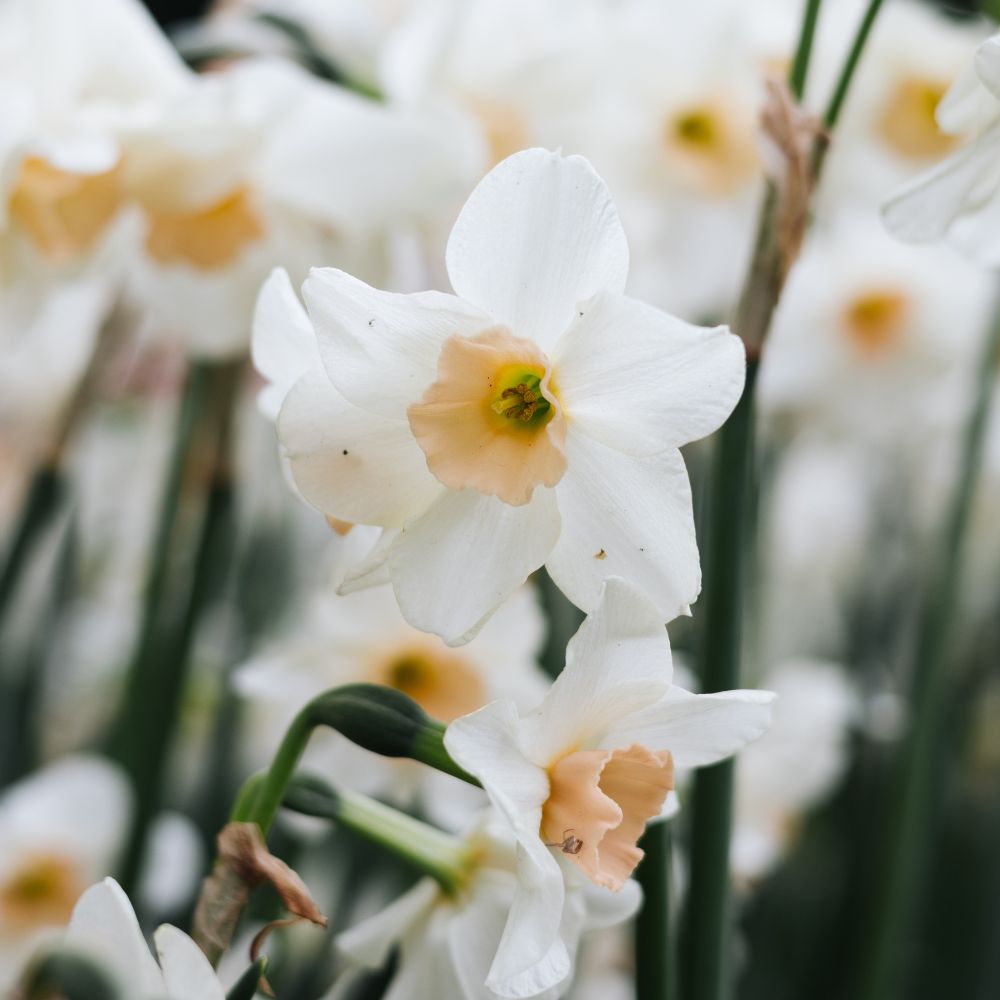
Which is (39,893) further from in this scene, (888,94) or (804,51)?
(888,94)

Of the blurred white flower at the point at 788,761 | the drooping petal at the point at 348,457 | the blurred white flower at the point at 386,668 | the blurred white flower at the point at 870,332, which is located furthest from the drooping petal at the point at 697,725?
the blurred white flower at the point at 870,332

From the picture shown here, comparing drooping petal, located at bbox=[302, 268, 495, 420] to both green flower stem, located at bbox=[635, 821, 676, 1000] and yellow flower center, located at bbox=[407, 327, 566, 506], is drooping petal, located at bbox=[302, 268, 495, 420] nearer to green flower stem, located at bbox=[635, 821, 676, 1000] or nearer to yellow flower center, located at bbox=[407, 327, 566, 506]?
yellow flower center, located at bbox=[407, 327, 566, 506]

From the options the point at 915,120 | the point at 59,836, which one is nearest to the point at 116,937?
the point at 59,836

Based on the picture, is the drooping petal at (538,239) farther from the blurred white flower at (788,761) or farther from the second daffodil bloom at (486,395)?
the blurred white flower at (788,761)

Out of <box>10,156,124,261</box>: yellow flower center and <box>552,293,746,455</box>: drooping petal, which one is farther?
<box>10,156,124,261</box>: yellow flower center

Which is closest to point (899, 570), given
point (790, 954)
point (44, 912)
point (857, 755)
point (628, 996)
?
point (857, 755)

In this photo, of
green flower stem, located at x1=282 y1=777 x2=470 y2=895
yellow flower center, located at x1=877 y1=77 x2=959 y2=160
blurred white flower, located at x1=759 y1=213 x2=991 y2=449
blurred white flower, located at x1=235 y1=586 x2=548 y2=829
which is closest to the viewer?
green flower stem, located at x1=282 y1=777 x2=470 y2=895

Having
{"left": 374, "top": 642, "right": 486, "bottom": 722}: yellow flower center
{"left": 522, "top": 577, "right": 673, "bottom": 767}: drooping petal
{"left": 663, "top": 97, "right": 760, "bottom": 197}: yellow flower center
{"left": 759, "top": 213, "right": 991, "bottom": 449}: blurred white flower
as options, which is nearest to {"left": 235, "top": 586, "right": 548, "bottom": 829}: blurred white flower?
{"left": 374, "top": 642, "right": 486, "bottom": 722}: yellow flower center

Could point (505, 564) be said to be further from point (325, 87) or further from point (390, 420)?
point (325, 87)
